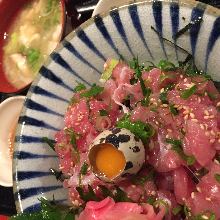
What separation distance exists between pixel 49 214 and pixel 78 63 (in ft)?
2.57

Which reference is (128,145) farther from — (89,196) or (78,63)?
(78,63)

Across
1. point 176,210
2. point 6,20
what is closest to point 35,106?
point 176,210

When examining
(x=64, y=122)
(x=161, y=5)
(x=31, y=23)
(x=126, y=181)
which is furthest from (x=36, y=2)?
(x=126, y=181)

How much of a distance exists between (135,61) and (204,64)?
0.36 metres

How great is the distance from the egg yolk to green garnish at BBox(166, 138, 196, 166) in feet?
0.82

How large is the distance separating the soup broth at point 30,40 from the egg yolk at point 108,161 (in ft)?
4.52

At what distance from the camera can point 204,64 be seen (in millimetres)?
2184

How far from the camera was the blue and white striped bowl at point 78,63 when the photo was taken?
2131 mm

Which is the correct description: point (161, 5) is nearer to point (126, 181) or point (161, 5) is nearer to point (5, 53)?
point (126, 181)

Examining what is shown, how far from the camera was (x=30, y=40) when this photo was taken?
3330 millimetres

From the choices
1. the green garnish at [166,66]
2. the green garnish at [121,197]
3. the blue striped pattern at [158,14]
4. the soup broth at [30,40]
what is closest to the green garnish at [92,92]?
the green garnish at [166,66]

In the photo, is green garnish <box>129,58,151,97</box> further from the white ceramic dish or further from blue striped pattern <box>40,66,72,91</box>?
the white ceramic dish

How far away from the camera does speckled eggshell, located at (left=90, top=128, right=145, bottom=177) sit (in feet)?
6.26

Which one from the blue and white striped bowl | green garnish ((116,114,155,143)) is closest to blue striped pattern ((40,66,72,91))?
the blue and white striped bowl
